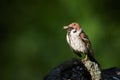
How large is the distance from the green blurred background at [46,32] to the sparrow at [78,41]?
1227cm

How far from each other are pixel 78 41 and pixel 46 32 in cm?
1489

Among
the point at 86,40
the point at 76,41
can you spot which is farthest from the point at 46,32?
the point at 76,41

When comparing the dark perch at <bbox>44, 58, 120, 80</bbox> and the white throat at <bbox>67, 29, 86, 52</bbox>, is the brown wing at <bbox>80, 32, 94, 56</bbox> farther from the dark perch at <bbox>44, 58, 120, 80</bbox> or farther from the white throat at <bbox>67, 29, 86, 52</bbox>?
the dark perch at <bbox>44, 58, 120, 80</bbox>

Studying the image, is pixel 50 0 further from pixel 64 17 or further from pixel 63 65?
pixel 63 65

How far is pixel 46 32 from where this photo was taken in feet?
88.6

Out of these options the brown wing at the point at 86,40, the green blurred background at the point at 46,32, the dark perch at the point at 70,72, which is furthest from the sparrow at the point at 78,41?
the green blurred background at the point at 46,32

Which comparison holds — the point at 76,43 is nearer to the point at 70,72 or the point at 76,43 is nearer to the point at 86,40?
the point at 86,40

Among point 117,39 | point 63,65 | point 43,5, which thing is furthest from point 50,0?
point 63,65

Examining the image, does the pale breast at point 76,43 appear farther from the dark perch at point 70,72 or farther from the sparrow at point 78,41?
the dark perch at point 70,72

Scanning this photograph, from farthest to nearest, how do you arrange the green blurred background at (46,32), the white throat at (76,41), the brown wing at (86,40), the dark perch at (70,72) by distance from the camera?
the green blurred background at (46,32) < the brown wing at (86,40) < the white throat at (76,41) < the dark perch at (70,72)

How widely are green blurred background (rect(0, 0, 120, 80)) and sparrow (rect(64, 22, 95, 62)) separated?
1227 centimetres

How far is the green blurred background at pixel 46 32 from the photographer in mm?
25406

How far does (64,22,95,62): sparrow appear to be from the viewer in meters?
11.7

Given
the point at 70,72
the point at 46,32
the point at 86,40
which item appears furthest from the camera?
the point at 46,32
